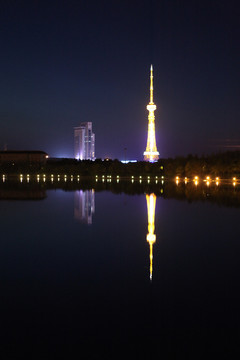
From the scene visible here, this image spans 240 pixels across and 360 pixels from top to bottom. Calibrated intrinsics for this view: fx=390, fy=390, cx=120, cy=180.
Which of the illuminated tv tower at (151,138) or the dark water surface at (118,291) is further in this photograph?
the illuminated tv tower at (151,138)

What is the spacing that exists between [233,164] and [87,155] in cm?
14736

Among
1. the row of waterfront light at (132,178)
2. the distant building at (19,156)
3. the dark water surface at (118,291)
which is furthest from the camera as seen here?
the distant building at (19,156)

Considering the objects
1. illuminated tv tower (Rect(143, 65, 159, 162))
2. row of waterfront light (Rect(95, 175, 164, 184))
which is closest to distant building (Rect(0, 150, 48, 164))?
illuminated tv tower (Rect(143, 65, 159, 162))

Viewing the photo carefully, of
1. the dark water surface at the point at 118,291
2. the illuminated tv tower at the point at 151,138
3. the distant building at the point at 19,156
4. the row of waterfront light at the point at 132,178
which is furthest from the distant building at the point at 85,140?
the dark water surface at the point at 118,291

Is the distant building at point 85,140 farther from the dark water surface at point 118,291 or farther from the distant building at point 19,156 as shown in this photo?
the dark water surface at point 118,291

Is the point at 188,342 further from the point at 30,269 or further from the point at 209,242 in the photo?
the point at 209,242

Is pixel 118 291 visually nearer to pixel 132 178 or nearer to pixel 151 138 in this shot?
pixel 132 178

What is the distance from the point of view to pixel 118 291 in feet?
19.2

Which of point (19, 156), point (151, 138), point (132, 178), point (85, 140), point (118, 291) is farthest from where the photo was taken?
point (85, 140)

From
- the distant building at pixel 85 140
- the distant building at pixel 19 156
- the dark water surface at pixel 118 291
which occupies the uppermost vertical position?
the distant building at pixel 85 140

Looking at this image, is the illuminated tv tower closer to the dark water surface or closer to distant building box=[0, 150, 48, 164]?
distant building box=[0, 150, 48, 164]

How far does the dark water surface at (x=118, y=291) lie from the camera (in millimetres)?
4336

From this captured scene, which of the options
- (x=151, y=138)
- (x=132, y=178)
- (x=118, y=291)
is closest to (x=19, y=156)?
(x=151, y=138)

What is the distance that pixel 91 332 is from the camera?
4539mm
